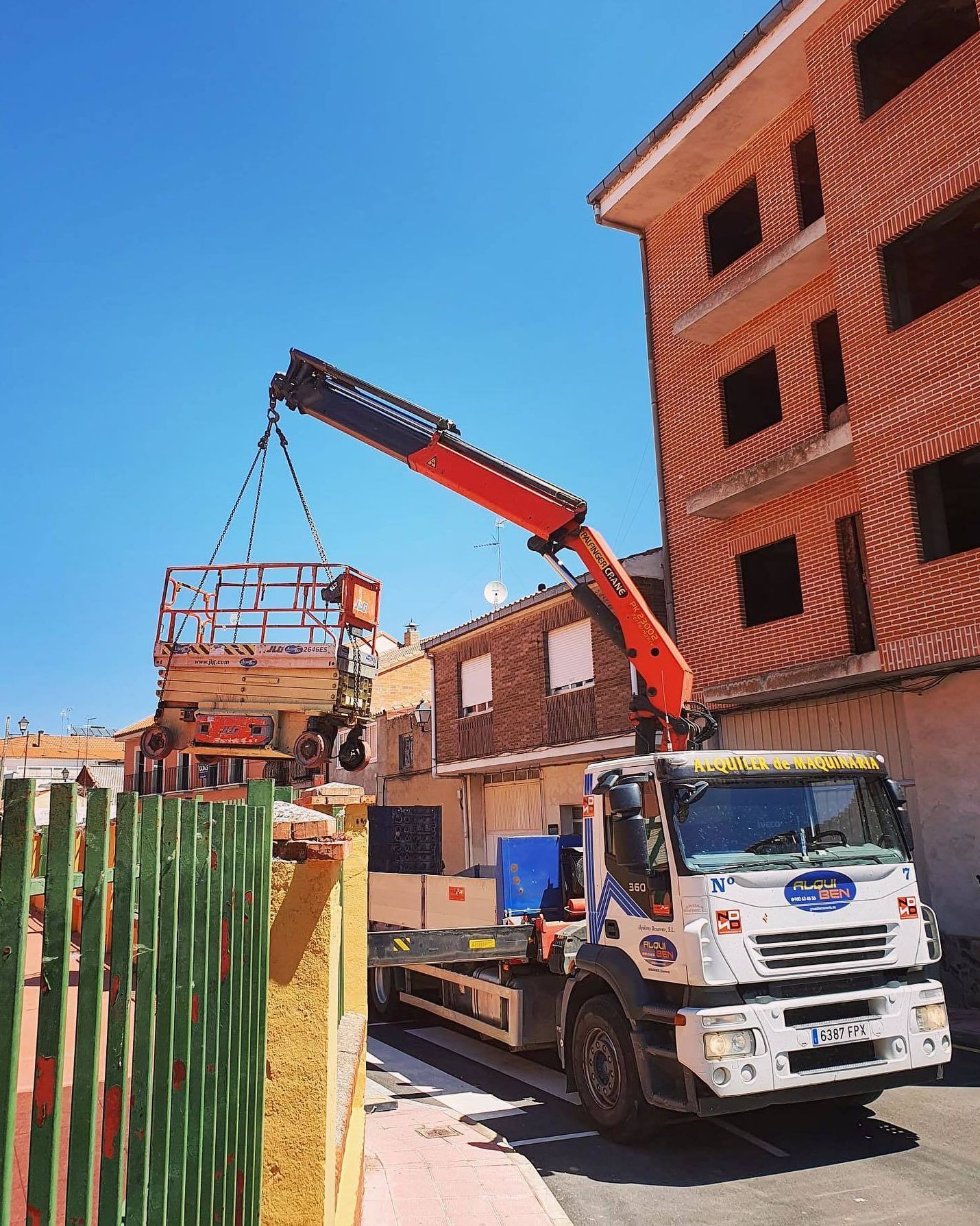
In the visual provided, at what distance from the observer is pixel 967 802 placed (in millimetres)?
11922

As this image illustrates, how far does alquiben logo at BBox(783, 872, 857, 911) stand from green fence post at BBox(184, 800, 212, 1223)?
185 inches

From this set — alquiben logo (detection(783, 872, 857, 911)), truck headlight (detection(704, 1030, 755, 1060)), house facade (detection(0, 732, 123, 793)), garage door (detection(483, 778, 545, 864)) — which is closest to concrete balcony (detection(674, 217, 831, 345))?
garage door (detection(483, 778, 545, 864))

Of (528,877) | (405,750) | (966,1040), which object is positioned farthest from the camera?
(405,750)

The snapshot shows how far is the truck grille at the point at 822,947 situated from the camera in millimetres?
6102

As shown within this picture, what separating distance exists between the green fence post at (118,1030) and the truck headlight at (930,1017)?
231 inches

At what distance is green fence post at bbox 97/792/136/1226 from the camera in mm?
1800

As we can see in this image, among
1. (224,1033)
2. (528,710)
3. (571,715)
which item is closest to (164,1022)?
(224,1033)

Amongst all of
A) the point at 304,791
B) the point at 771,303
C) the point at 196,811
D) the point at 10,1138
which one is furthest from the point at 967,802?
the point at 10,1138

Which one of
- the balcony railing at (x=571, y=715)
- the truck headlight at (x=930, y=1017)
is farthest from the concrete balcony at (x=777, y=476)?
the truck headlight at (x=930, y=1017)

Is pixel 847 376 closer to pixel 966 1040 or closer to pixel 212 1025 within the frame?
pixel 966 1040

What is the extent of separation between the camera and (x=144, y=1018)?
1.96 meters

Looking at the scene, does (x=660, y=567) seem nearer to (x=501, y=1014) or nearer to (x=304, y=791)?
(x=501, y=1014)

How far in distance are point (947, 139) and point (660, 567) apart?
7.98 m

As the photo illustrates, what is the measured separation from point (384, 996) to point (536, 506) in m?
6.05
